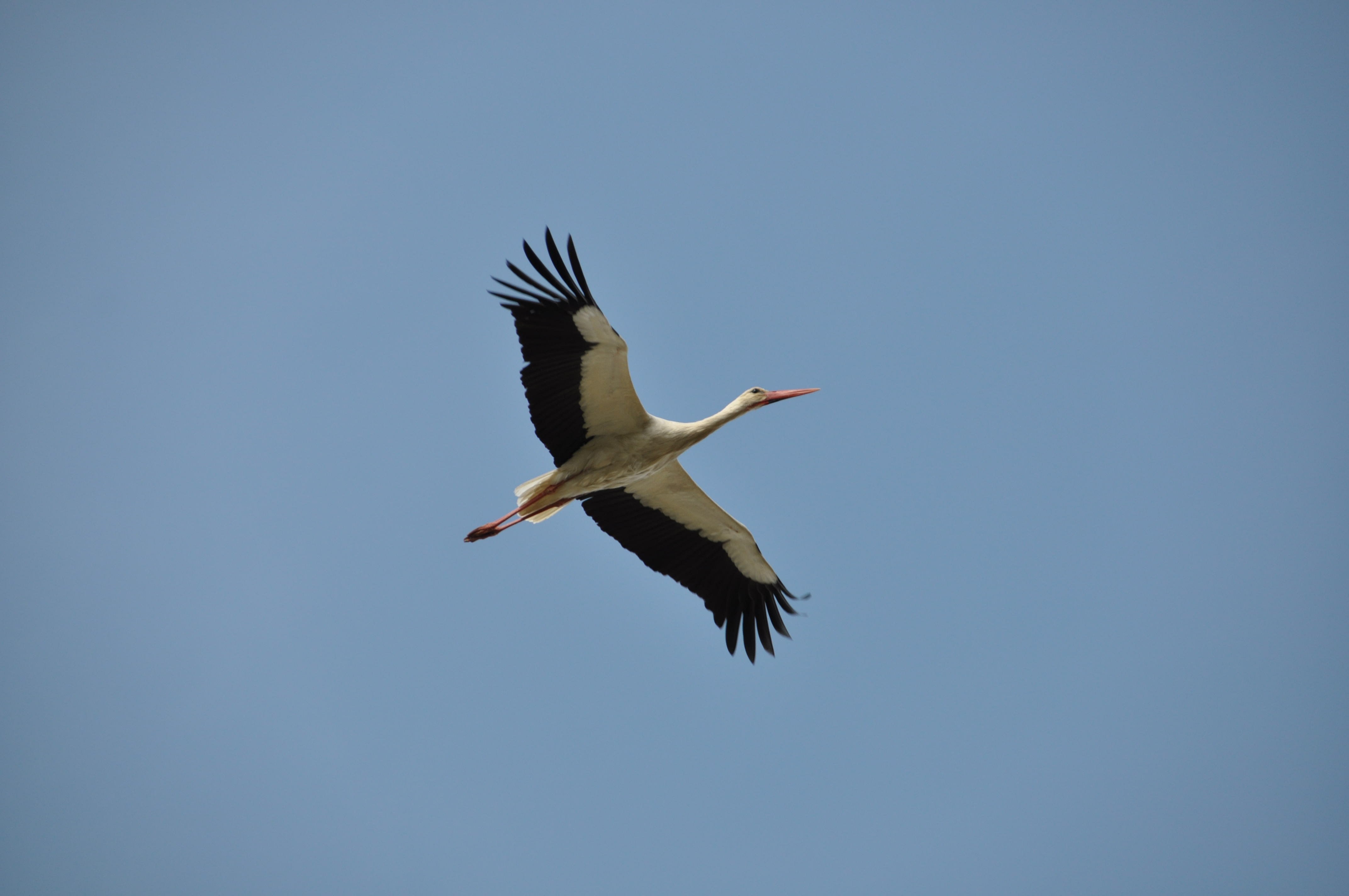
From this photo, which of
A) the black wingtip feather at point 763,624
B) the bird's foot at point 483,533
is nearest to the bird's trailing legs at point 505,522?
the bird's foot at point 483,533

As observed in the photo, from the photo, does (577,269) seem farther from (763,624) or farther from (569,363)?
(763,624)

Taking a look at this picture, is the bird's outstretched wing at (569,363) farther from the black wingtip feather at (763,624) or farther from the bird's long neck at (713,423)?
the black wingtip feather at (763,624)

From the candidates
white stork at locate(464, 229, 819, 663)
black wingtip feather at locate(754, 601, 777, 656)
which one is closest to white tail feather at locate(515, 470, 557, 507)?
white stork at locate(464, 229, 819, 663)

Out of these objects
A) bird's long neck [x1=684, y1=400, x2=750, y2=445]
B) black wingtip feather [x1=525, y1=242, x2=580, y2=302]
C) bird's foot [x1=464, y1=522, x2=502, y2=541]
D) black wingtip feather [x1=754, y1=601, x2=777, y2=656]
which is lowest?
black wingtip feather [x1=754, y1=601, x2=777, y2=656]

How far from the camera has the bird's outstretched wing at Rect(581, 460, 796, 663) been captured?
8750mm

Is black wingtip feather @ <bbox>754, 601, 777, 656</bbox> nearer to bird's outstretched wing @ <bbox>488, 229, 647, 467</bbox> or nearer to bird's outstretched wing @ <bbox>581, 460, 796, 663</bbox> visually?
bird's outstretched wing @ <bbox>581, 460, 796, 663</bbox>

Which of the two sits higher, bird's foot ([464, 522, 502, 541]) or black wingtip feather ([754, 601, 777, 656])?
bird's foot ([464, 522, 502, 541])

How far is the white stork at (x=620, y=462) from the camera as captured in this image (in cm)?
732

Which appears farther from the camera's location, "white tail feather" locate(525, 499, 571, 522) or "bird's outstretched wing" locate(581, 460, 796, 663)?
"bird's outstretched wing" locate(581, 460, 796, 663)

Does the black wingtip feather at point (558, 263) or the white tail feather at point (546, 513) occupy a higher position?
the black wingtip feather at point (558, 263)

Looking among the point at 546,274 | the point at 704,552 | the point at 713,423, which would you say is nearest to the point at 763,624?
the point at 704,552

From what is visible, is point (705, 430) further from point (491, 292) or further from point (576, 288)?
point (491, 292)

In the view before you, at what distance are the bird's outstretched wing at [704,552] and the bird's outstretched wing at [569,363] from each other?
980 millimetres

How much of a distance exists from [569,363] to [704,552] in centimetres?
256
